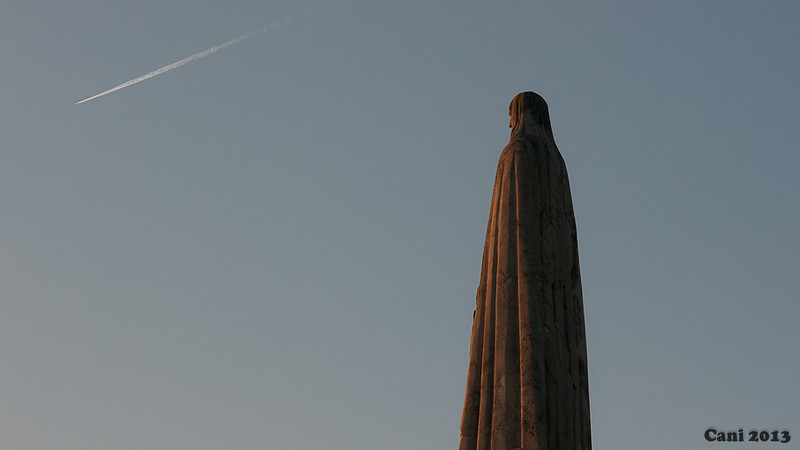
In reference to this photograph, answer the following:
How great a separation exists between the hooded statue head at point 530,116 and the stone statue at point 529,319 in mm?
74

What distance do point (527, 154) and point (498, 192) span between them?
0.72m

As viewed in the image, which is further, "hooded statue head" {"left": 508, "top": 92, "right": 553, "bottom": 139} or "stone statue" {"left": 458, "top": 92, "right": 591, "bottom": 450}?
"hooded statue head" {"left": 508, "top": 92, "right": 553, "bottom": 139}

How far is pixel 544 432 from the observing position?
10.6 metres

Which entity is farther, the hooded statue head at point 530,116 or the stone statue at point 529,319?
the hooded statue head at point 530,116

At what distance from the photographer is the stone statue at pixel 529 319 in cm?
1098

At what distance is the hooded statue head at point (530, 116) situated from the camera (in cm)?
1338

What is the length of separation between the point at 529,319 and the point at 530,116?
359 centimetres

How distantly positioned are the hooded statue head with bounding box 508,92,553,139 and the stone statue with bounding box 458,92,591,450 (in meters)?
0.07

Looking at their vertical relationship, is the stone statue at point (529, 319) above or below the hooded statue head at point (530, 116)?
below

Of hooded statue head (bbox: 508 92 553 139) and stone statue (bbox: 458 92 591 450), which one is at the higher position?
hooded statue head (bbox: 508 92 553 139)

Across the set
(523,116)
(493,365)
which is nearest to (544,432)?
(493,365)

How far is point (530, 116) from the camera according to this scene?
1342 centimetres

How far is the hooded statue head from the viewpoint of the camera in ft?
43.9

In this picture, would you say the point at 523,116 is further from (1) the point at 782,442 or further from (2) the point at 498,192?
(1) the point at 782,442
